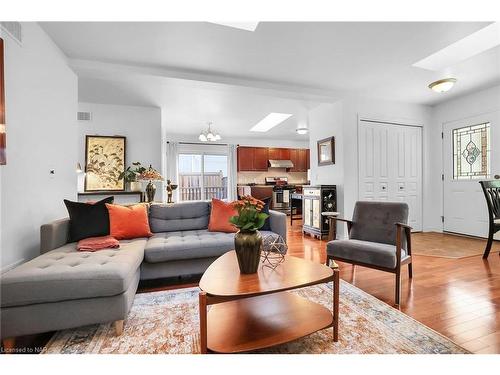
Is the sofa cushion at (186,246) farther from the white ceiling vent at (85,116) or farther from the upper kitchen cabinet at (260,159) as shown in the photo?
the upper kitchen cabinet at (260,159)

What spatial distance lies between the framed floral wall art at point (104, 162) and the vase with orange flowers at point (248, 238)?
3.91 metres

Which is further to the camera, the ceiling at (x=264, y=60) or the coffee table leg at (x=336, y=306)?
the ceiling at (x=264, y=60)

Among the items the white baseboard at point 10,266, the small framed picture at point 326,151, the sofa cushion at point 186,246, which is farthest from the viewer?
the small framed picture at point 326,151

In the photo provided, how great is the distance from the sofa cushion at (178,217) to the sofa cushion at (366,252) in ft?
5.27

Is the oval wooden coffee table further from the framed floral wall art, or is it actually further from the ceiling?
the framed floral wall art

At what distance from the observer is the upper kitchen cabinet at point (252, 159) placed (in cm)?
832

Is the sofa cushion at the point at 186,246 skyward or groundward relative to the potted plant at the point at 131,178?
groundward

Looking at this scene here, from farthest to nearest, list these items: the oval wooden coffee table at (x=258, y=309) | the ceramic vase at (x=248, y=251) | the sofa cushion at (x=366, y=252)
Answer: the sofa cushion at (x=366, y=252) → the ceramic vase at (x=248, y=251) → the oval wooden coffee table at (x=258, y=309)

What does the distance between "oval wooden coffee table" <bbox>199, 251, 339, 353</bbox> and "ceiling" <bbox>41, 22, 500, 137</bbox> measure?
2291mm

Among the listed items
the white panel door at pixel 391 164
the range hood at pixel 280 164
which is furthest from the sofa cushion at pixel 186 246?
the range hood at pixel 280 164

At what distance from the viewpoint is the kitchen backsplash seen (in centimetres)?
864

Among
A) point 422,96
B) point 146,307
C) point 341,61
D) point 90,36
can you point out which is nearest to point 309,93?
point 341,61

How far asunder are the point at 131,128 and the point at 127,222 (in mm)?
3011

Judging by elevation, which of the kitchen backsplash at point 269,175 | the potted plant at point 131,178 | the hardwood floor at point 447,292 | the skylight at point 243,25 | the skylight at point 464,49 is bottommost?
the hardwood floor at point 447,292
